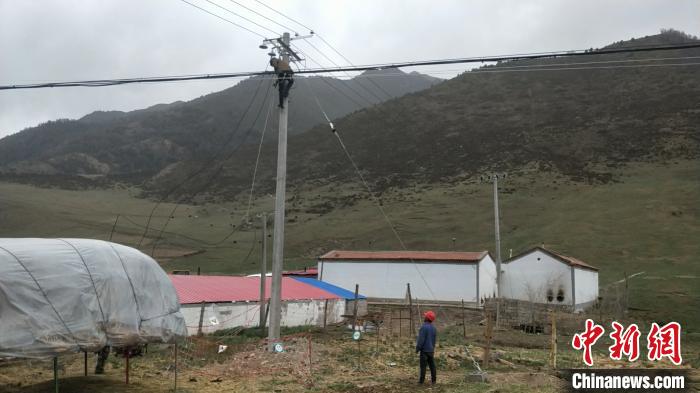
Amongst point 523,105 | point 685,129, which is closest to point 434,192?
point 685,129

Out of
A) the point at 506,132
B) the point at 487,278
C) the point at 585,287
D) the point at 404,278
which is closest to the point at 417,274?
the point at 404,278

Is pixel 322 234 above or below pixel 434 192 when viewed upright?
below

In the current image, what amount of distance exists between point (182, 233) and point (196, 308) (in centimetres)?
6011

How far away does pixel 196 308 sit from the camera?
2722cm

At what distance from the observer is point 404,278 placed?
4997 centimetres

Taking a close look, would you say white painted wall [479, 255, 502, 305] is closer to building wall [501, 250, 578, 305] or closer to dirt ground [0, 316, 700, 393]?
building wall [501, 250, 578, 305]

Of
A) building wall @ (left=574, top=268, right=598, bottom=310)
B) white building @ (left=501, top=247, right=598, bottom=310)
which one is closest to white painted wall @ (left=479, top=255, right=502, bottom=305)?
white building @ (left=501, top=247, right=598, bottom=310)

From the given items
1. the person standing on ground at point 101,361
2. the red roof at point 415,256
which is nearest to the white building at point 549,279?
the red roof at point 415,256

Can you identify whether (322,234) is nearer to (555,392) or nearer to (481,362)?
(481,362)

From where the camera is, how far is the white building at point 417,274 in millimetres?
47438

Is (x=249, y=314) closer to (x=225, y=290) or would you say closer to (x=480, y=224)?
(x=225, y=290)

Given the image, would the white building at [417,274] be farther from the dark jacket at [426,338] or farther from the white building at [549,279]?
the dark jacket at [426,338]

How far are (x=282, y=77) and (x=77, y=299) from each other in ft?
34.5

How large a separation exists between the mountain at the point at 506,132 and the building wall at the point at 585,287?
42.4 metres
